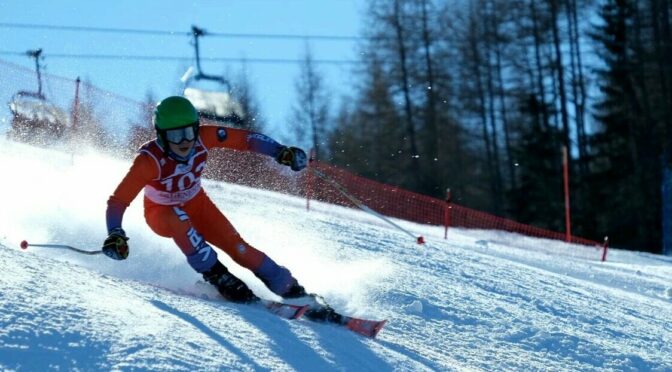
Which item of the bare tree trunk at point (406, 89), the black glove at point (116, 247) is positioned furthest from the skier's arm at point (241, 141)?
the bare tree trunk at point (406, 89)

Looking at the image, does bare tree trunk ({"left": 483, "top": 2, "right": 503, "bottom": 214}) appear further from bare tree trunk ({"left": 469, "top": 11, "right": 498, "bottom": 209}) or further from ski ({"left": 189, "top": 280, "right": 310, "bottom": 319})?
ski ({"left": 189, "top": 280, "right": 310, "bottom": 319})

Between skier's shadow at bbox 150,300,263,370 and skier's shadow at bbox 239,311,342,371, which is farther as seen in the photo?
skier's shadow at bbox 239,311,342,371

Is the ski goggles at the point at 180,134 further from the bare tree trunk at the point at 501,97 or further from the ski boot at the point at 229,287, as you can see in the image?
the bare tree trunk at the point at 501,97

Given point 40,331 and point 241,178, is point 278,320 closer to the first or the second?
point 40,331

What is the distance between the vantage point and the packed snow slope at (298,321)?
11.6 ft

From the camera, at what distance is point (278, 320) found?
4512mm

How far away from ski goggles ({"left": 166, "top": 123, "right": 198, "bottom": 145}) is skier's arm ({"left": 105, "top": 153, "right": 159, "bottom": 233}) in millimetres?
181

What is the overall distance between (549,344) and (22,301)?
10.9 feet

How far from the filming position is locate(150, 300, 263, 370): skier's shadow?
11.9 ft

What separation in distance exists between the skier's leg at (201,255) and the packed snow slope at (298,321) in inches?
5.5

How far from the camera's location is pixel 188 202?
17.7ft

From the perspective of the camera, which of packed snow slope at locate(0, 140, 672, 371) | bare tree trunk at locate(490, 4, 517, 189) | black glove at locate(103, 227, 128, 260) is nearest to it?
packed snow slope at locate(0, 140, 672, 371)

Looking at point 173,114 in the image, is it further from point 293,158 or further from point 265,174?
point 265,174

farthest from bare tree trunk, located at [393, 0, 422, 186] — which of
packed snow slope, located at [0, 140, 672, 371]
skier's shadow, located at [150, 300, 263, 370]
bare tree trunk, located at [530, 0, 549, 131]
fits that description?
skier's shadow, located at [150, 300, 263, 370]
